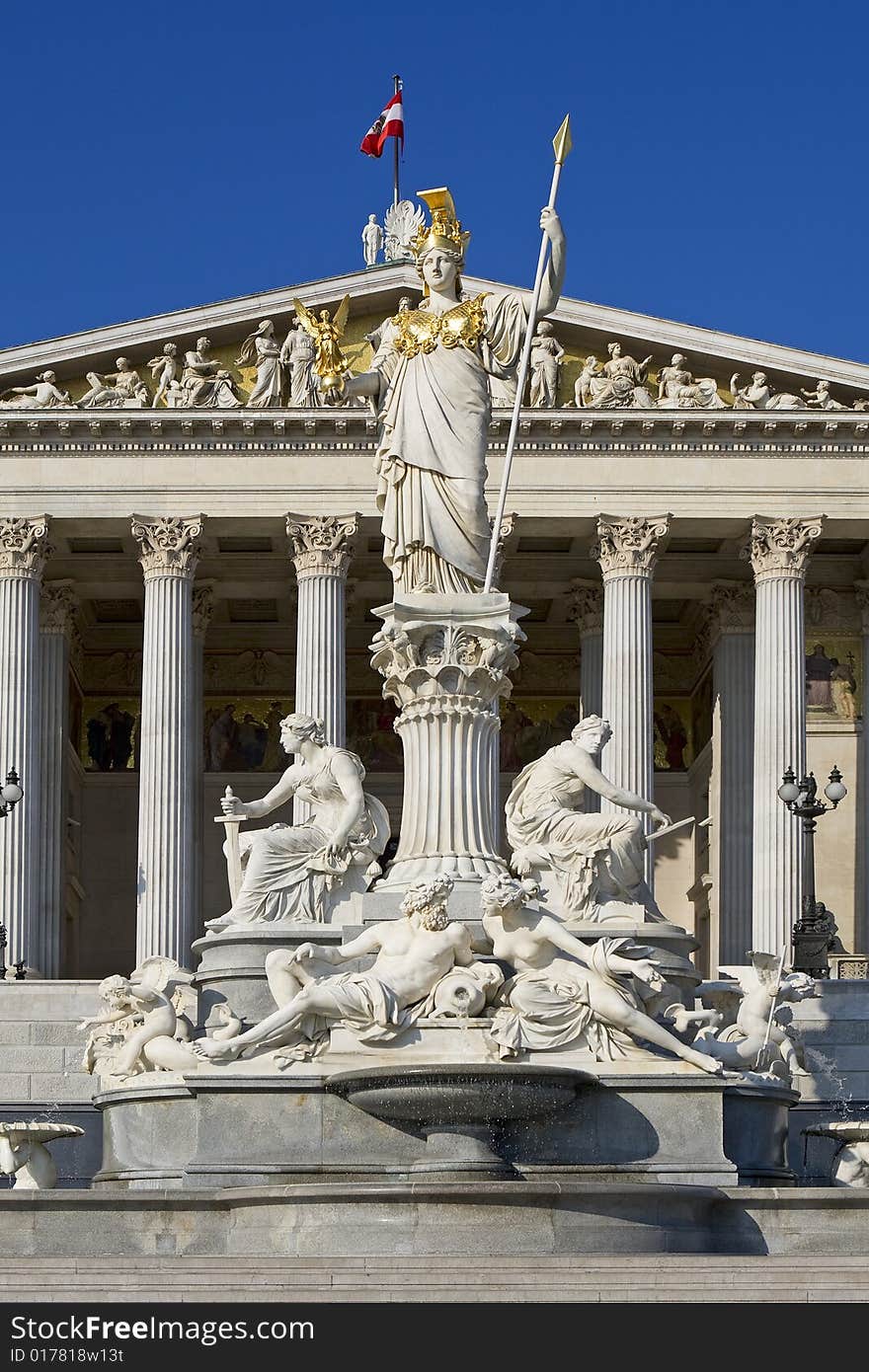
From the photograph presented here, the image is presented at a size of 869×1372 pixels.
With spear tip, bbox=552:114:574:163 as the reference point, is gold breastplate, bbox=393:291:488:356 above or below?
below

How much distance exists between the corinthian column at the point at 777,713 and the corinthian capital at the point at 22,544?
46.7 feet

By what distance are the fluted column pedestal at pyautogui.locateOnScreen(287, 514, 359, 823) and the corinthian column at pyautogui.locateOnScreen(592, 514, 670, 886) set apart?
17.0 ft

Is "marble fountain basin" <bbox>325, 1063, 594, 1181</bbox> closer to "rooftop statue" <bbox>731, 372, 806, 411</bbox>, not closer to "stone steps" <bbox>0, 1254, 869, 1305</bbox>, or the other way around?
"stone steps" <bbox>0, 1254, 869, 1305</bbox>

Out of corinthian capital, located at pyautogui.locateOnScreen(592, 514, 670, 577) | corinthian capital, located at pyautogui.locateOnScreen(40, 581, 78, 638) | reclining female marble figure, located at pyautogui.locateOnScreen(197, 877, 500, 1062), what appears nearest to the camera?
reclining female marble figure, located at pyautogui.locateOnScreen(197, 877, 500, 1062)

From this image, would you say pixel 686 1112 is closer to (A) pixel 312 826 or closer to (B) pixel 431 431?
(A) pixel 312 826

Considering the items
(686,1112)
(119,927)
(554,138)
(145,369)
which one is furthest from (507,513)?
(686,1112)

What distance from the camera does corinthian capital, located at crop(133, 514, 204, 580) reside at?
5534 centimetres

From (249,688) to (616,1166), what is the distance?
147 ft

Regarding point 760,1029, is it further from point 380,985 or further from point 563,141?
point 563,141

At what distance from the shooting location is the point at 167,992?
23641 millimetres

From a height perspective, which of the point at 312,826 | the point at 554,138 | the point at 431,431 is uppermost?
the point at 554,138

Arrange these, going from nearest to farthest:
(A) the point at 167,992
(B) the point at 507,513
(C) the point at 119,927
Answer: (A) the point at 167,992 < (B) the point at 507,513 < (C) the point at 119,927

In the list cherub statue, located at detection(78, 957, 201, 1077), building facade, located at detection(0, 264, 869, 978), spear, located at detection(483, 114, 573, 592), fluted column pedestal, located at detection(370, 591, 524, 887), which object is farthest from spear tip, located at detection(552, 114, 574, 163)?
building facade, located at detection(0, 264, 869, 978)

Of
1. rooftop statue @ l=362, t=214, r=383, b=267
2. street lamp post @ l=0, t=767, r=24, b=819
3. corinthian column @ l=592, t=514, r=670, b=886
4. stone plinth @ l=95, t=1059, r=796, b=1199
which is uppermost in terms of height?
rooftop statue @ l=362, t=214, r=383, b=267
